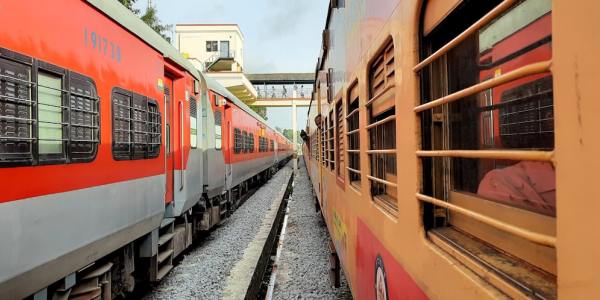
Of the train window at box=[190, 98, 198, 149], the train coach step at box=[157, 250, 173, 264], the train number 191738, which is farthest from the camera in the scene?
the train window at box=[190, 98, 198, 149]

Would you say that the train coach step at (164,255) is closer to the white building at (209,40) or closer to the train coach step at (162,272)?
the train coach step at (162,272)

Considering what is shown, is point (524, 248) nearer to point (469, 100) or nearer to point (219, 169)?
point (469, 100)

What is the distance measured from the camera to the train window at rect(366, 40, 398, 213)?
2205 millimetres

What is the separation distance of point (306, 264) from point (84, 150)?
411 cm

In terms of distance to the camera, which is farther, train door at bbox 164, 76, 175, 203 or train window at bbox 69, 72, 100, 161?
train door at bbox 164, 76, 175, 203

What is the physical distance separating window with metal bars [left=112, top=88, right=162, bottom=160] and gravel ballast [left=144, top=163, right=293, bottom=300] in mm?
1710

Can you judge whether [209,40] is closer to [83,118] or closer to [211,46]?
[211,46]

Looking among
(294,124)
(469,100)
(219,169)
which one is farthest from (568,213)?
(294,124)

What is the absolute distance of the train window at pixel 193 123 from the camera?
22.0 feet

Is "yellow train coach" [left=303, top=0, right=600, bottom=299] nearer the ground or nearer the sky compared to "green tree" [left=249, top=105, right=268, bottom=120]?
nearer the ground

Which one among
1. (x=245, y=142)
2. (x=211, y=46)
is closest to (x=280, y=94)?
(x=211, y=46)

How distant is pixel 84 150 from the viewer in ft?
10.8

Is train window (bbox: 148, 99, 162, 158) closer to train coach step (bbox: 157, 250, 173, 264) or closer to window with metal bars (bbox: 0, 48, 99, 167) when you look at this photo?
window with metal bars (bbox: 0, 48, 99, 167)

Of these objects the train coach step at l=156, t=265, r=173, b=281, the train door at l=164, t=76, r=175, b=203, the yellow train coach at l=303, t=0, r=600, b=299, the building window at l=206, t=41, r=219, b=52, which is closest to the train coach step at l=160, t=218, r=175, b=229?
the train door at l=164, t=76, r=175, b=203
